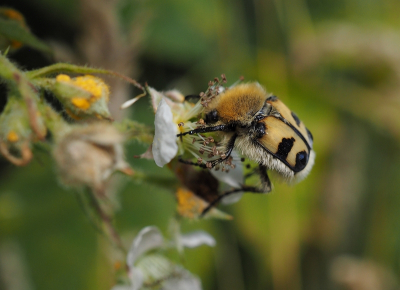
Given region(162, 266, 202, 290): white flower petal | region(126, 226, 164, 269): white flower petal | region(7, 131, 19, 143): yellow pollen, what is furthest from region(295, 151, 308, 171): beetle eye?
region(7, 131, 19, 143): yellow pollen

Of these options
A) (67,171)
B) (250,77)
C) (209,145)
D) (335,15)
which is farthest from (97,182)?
(335,15)

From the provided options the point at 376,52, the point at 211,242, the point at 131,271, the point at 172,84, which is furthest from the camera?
the point at 376,52

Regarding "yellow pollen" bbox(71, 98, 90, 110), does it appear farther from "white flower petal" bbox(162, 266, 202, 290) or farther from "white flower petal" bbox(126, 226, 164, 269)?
"white flower petal" bbox(162, 266, 202, 290)

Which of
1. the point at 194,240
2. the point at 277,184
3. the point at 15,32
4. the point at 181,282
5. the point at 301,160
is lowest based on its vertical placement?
the point at 181,282

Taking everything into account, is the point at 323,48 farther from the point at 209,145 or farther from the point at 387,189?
the point at 209,145

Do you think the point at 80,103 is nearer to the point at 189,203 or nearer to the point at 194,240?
the point at 189,203

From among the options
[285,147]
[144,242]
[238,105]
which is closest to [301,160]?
[285,147]
